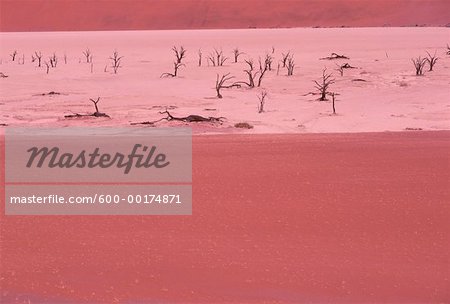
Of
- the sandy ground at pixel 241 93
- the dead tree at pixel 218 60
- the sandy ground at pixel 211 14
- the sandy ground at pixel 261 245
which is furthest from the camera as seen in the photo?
Result: the sandy ground at pixel 211 14

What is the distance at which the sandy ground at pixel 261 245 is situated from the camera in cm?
319

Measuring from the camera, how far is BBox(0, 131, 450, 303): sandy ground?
3.19m

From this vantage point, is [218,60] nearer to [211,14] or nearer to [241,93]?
[241,93]

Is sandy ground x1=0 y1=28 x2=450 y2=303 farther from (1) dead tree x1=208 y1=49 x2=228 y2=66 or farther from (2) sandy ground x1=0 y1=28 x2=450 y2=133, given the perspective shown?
(1) dead tree x1=208 y1=49 x2=228 y2=66

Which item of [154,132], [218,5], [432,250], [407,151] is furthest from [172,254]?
[218,5]

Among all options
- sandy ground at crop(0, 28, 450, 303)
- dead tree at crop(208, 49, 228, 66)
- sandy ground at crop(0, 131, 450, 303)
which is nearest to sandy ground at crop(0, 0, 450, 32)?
dead tree at crop(208, 49, 228, 66)
